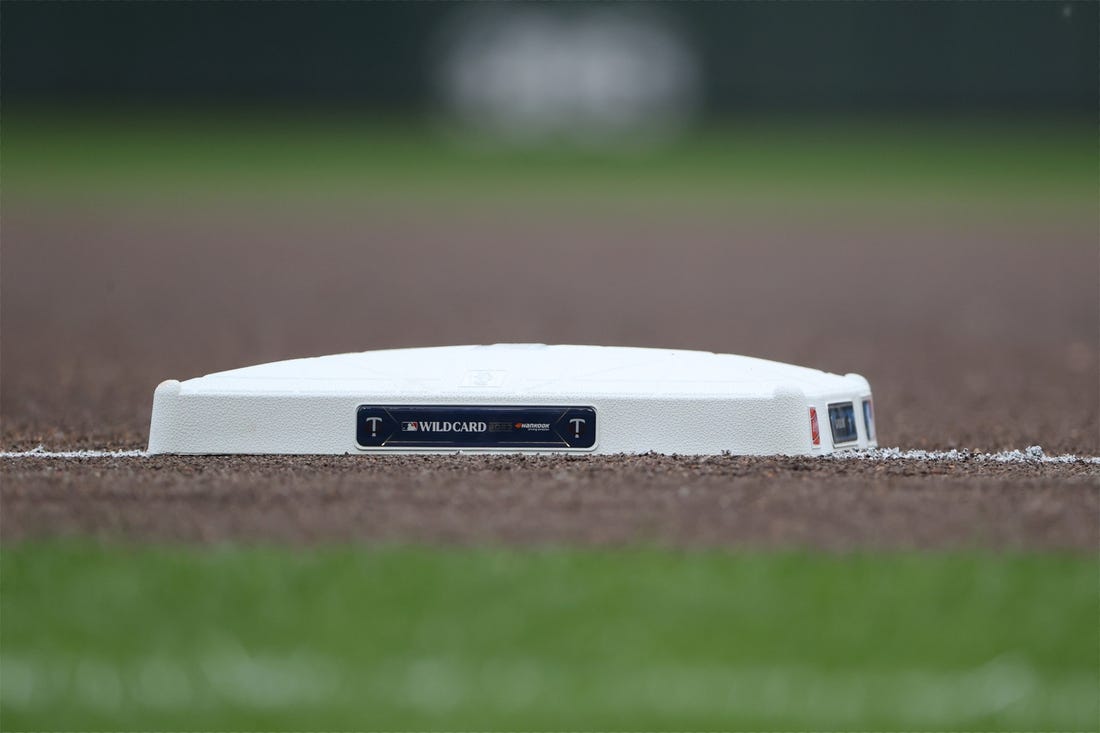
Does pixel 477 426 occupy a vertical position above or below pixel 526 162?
below

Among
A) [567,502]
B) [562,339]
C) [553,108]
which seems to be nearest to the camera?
[567,502]

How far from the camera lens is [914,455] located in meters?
5.57

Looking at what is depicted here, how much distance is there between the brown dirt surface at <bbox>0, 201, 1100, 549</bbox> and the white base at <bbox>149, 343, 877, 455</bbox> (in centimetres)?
15

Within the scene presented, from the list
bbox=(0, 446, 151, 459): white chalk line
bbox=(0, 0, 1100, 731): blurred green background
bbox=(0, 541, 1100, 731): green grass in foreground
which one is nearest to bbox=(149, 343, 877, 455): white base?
bbox=(0, 446, 151, 459): white chalk line

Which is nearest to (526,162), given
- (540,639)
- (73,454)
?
(73,454)

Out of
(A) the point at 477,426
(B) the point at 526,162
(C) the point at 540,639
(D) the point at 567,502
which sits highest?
(B) the point at 526,162

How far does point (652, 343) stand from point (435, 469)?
608cm

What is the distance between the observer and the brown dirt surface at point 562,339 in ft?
14.0

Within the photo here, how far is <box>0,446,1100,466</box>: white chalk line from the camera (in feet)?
17.6

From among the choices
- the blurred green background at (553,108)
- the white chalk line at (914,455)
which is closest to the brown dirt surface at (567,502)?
the white chalk line at (914,455)

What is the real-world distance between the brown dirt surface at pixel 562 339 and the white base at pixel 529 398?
5.8 inches

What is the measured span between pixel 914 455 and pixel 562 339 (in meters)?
5.66

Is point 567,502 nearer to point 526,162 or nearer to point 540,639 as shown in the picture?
point 540,639

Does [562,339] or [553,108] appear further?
Answer: [553,108]
